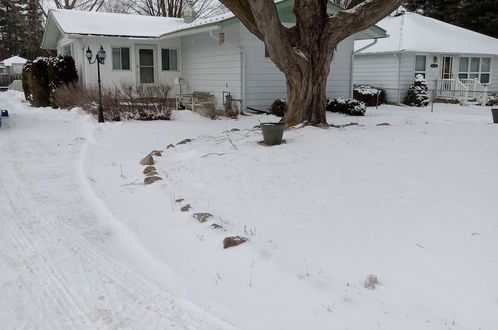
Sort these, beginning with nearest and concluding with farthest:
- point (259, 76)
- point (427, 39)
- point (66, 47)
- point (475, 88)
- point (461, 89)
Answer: point (259, 76) < point (66, 47) < point (461, 89) < point (475, 88) < point (427, 39)

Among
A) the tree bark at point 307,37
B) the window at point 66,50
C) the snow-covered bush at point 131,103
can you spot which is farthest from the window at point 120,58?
the tree bark at point 307,37

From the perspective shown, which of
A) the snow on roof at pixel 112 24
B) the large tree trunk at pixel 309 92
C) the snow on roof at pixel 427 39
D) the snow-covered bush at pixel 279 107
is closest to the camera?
the large tree trunk at pixel 309 92

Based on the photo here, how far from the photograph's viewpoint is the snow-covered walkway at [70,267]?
3246mm

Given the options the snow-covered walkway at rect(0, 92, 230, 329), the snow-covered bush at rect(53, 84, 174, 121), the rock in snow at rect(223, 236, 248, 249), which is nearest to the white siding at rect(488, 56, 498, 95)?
the snow-covered bush at rect(53, 84, 174, 121)

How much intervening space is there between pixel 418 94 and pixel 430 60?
2625 millimetres

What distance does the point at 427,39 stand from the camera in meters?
22.5

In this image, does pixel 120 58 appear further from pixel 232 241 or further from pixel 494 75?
pixel 494 75

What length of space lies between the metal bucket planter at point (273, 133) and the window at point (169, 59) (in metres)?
12.5

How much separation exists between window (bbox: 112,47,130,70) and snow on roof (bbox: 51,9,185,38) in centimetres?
72

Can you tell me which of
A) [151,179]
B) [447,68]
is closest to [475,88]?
[447,68]

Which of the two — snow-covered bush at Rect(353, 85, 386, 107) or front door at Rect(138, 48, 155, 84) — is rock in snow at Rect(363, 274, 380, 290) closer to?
front door at Rect(138, 48, 155, 84)

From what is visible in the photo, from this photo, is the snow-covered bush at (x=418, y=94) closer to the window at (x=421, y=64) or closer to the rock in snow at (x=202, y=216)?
the window at (x=421, y=64)

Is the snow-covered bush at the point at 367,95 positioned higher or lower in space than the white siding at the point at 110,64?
lower

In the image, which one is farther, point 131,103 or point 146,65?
point 146,65
